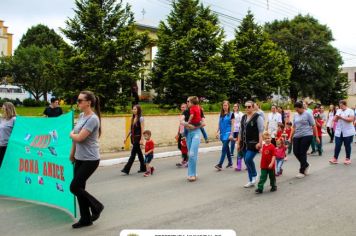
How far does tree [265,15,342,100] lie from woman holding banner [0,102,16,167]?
4278 cm

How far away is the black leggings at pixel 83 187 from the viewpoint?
584 centimetres

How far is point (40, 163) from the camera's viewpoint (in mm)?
7340

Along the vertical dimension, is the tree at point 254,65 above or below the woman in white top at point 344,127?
above

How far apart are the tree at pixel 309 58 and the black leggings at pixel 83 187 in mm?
44407

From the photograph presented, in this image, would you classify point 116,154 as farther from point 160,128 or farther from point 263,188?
point 263,188

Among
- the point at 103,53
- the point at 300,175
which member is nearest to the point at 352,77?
the point at 103,53

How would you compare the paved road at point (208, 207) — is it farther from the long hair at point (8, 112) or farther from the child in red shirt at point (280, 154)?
the long hair at point (8, 112)

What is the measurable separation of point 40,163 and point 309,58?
147 ft

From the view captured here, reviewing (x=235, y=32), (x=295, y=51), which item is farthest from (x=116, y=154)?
(x=295, y=51)

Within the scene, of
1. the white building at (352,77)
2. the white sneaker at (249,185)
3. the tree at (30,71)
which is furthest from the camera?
the white building at (352,77)

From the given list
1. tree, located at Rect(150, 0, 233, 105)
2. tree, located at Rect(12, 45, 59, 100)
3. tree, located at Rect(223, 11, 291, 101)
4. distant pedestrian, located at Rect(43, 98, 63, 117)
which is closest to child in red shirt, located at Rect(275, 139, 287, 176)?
distant pedestrian, located at Rect(43, 98, 63, 117)

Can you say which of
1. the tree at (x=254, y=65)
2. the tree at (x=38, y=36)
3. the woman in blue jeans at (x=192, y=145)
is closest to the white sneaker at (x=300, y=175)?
the woman in blue jeans at (x=192, y=145)

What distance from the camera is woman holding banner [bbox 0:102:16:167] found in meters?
8.20

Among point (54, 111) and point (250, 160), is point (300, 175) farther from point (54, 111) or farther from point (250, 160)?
point (54, 111)
